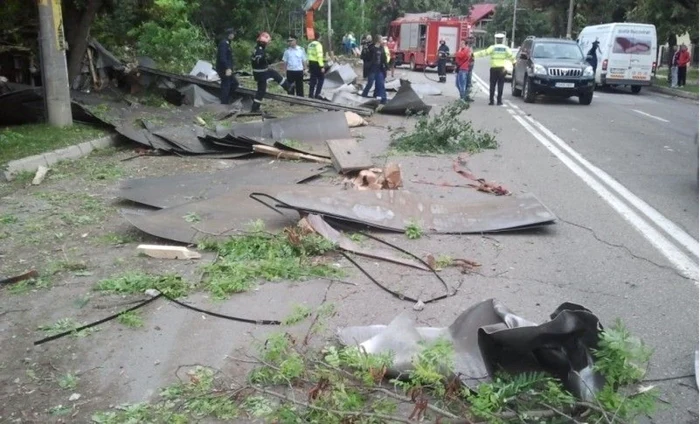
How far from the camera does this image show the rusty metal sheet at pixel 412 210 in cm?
664

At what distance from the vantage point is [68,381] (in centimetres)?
391

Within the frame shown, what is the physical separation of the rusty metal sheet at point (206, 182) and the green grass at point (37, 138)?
108 inches

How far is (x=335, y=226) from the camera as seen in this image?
6.57 meters

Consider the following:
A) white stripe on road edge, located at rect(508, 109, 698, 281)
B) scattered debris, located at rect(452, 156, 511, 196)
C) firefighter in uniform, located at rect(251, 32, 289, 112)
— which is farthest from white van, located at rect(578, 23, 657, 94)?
scattered debris, located at rect(452, 156, 511, 196)

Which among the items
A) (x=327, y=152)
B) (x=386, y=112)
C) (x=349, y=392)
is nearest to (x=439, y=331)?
(x=349, y=392)

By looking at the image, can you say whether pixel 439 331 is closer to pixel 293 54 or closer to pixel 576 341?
pixel 576 341

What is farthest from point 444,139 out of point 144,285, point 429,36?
point 429,36

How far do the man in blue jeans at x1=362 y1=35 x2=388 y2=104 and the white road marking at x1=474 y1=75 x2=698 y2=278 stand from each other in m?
7.23

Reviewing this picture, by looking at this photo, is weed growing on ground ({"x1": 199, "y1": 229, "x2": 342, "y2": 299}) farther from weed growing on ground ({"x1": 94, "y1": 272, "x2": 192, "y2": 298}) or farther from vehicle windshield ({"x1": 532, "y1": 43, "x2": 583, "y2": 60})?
vehicle windshield ({"x1": 532, "y1": 43, "x2": 583, "y2": 60})

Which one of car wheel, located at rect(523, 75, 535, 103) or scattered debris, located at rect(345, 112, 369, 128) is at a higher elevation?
car wheel, located at rect(523, 75, 535, 103)

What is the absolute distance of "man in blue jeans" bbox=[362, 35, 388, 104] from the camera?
18.7 m

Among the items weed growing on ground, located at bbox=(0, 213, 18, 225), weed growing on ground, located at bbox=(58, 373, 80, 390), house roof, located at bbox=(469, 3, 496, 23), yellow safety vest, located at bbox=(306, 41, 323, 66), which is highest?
house roof, located at bbox=(469, 3, 496, 23)

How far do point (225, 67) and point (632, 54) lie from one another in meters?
17.8

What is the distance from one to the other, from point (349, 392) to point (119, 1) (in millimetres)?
14533
